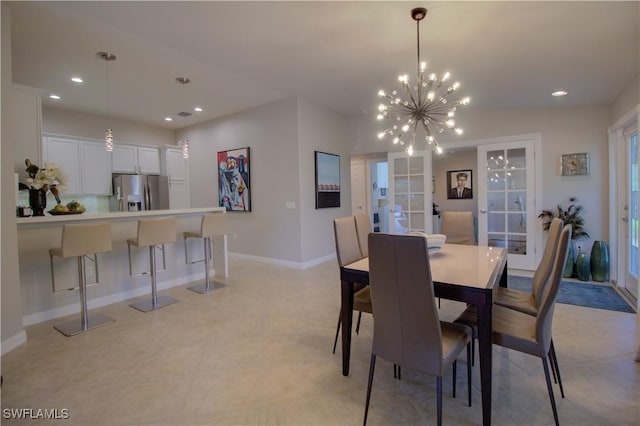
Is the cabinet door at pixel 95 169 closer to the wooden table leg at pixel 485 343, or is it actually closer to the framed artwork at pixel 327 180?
the framed artwork at pixel 327 180

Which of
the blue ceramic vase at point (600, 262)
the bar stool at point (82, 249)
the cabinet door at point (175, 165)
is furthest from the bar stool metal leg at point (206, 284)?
the blue ceramic vase at point (600, 262)

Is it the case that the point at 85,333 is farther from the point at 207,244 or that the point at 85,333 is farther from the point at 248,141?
the point at 248,141

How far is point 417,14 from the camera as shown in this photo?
247 cm

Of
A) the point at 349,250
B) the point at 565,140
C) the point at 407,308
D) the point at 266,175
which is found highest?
the point at 565,140

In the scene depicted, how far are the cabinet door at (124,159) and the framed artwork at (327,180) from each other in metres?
3.62

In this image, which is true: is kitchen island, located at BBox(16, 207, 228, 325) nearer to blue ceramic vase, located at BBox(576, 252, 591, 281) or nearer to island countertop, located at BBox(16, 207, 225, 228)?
island countertop, located at BBox(16, 207, 225, 228)

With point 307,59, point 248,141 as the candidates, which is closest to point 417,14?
point 307,59

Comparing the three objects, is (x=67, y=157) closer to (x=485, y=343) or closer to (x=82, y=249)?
(x=82, y=249)

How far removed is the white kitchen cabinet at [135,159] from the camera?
5.89m

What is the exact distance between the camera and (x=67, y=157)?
17.3ft

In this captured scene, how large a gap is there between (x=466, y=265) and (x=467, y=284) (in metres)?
0.49

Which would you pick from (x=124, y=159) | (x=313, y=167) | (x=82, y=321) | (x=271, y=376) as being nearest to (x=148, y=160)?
(x=124, y=159)

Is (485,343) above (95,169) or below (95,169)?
below

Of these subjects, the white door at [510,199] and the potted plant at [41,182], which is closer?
the potted plant at [41,182]
